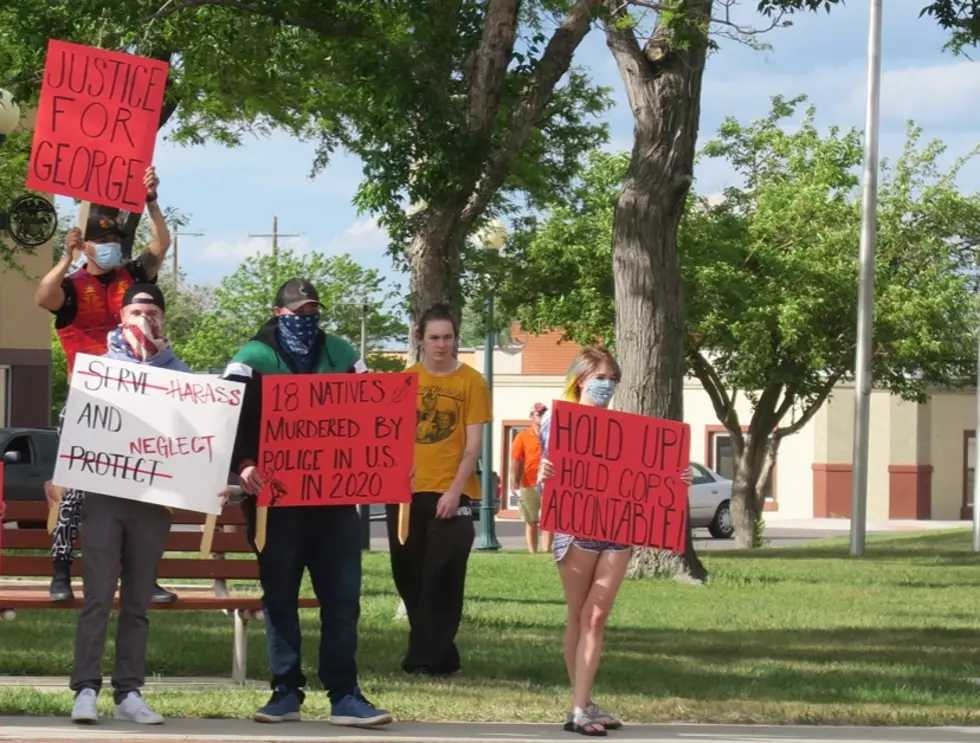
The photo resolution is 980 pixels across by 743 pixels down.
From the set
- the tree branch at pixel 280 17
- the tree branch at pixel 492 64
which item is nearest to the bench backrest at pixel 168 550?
the tree branch at pixel 492 64

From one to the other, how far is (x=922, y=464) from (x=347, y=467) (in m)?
50.0

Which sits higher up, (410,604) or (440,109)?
(440,109)

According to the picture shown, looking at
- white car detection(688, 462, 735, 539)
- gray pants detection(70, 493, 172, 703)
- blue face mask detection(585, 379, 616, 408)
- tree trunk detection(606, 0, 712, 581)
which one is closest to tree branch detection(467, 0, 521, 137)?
blue face mask detection(585, 379, 616, 408)

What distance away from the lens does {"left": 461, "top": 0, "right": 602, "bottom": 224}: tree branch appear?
530 inches

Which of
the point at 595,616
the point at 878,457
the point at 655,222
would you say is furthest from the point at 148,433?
the point at 878,457

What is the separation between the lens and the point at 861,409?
28.8 metres

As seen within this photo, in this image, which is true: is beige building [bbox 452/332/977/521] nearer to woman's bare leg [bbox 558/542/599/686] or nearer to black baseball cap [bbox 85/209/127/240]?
woman's bare leg [bbox 558/542/599/686]

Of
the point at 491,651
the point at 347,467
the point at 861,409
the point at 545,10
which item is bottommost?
the point at 491,651

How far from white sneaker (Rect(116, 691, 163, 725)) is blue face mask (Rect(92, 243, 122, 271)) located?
1.87 meters

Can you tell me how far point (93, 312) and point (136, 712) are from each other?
177 centimetres

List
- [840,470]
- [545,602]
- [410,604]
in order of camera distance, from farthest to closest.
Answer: [840,470], [545,602], [410,604]

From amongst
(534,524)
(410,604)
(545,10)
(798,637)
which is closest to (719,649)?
(798,637)

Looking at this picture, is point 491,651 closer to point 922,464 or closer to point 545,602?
point 545,602

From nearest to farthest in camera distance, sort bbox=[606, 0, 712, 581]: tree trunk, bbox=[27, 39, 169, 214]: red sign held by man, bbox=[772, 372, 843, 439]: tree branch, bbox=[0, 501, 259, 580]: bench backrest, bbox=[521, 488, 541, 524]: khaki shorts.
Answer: bbox=[27, 39, 169, 214]: red sign held by man, bbox=[0, 501, 259, 580]: bench backrest, bbox=[606, 0, 712, 581]: tree trunk, bbox=[521, 488, 541, 524]: khaki shorts, bbox=[772, 372, 843, 439]: tree branch
